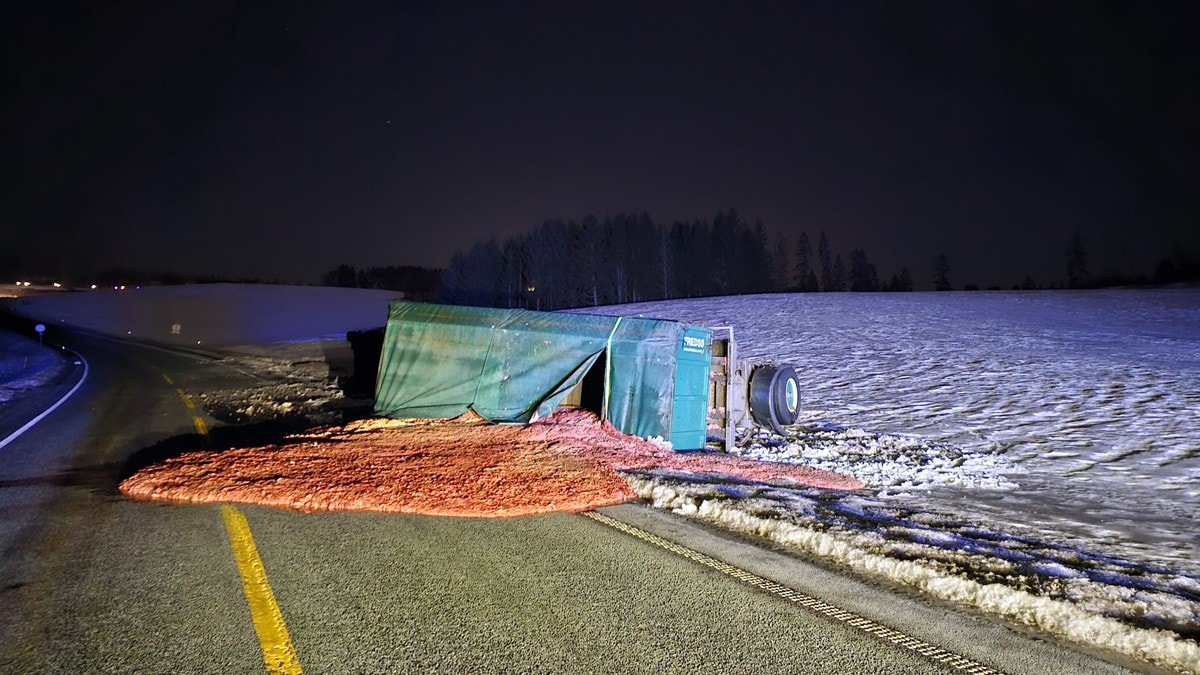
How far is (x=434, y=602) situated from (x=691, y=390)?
20.5 ft

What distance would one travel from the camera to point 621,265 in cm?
9819

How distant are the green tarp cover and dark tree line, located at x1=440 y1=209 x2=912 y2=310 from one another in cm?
7716

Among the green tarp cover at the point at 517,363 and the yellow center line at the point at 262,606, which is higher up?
the green tarp cover at the point at 517,363

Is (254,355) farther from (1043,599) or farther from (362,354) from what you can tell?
(1043,599)

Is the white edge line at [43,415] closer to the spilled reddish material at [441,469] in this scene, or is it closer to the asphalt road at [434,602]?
the spilled reddish material at [441,469]

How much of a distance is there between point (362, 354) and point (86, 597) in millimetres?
13990

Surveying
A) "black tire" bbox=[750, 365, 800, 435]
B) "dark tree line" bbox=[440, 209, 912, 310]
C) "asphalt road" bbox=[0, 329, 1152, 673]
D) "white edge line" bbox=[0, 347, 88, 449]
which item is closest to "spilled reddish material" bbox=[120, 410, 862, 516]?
"asphalt road" bbox=[0, 329, 1152, 673]

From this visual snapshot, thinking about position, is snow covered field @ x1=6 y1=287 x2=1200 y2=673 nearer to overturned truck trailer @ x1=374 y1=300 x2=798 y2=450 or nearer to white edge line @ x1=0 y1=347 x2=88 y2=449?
overturned truck trailer @ x1=374 y1=300 x2=798 y2=450

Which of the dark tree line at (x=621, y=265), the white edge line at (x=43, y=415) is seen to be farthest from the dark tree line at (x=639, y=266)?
the white edge line at (x=43, y=415)

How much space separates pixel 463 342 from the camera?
11.8 metres

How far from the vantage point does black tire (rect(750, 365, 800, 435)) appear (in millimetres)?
10703

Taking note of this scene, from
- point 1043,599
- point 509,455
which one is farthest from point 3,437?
point 1043,599

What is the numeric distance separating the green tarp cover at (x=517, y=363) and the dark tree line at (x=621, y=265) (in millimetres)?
77159

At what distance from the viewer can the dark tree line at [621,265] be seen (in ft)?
317
